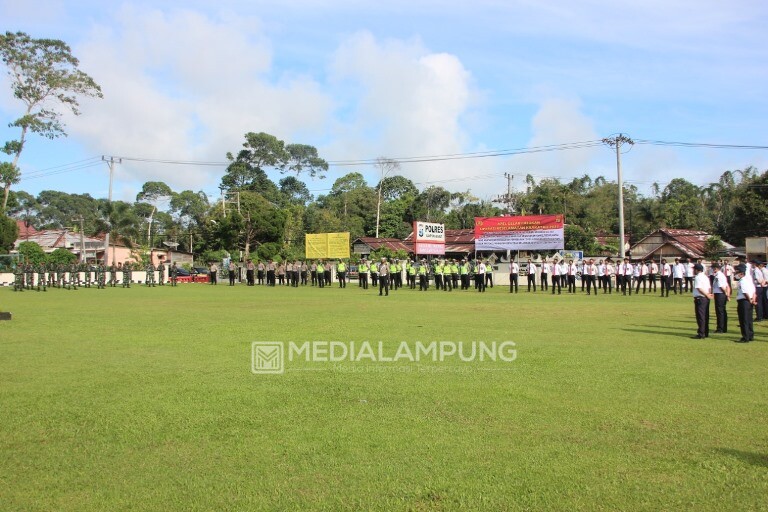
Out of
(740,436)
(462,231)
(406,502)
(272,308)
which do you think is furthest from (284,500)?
(462,231)

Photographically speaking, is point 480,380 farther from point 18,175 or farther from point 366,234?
point 366,234

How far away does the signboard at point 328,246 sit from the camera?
147 feet

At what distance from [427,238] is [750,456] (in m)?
36.1

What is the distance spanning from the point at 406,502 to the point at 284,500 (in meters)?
0.89

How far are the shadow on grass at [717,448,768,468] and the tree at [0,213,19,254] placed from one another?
49265 millimetres

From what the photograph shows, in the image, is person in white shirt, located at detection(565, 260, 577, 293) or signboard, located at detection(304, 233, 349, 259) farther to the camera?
signboard, located at detection(304, 233, 349, 259)

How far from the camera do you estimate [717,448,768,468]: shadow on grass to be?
525cm

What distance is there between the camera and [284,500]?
14.9 feet

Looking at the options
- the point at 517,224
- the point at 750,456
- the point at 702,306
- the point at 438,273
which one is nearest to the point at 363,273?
the point at 438,273

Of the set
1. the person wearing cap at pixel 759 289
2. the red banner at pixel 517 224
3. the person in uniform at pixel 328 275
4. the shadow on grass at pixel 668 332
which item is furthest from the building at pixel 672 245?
the shadow on grass at pixel 668 332

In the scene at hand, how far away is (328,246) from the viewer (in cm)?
4556

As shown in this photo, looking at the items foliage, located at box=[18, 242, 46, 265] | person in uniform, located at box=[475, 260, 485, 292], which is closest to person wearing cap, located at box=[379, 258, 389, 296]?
person in uniform, located at box=[475, 260, 485, 292]

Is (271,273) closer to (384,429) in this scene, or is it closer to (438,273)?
(438,273)

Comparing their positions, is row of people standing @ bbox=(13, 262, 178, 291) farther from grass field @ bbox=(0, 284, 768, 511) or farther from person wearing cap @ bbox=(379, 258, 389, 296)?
grass field @ bbox=(0, 284, 768, 511)
